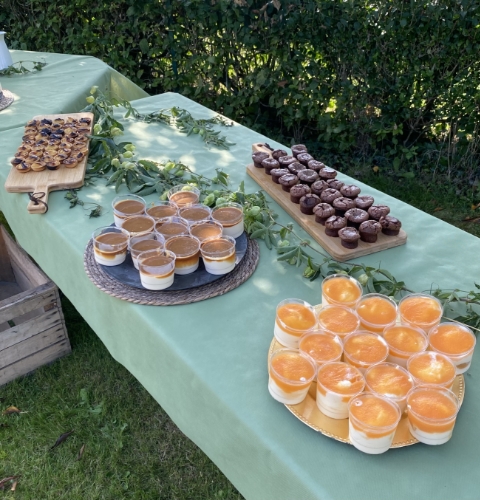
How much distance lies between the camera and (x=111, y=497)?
2047mm

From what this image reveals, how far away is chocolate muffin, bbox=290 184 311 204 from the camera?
198 centimetres

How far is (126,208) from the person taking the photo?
186 centimetres

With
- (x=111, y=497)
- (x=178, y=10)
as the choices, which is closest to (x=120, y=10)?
(x=178, y=10)

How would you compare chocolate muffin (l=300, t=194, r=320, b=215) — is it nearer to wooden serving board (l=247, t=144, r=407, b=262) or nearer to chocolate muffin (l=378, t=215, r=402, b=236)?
wooden serving board (l=247, t=144, r=407, b=262)

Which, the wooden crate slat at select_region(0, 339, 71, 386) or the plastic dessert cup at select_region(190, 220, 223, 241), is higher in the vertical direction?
the plastic dessert cup at select_region(190, 220, 223, 241)

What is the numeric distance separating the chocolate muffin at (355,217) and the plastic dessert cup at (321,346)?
2.16 ft

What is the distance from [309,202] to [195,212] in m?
0.45

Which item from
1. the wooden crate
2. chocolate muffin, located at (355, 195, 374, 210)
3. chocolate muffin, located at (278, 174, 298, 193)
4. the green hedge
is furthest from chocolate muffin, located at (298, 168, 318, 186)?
the green hedge

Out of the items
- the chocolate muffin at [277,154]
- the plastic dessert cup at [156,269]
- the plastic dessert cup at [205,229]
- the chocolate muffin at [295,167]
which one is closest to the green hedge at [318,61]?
the chocolate muffin at [277,154]

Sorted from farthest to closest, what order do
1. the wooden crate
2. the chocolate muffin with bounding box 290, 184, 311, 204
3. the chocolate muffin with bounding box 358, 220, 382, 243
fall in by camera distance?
the wooden crate → the chocolate muffin with bounding box 290, 184, 311, 204 → the chocolate muffin with bounding box 358, 220, 382, 243

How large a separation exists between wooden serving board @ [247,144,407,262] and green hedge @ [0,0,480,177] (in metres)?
2.45

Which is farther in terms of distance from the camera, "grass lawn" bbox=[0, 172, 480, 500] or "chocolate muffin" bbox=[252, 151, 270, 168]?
"chocolate muffin" bbox=[252, 151, 270, 168]

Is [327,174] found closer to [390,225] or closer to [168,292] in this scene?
[390,225]

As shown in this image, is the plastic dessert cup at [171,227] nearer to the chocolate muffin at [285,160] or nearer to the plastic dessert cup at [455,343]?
the chocolate muffin at [285,160]
